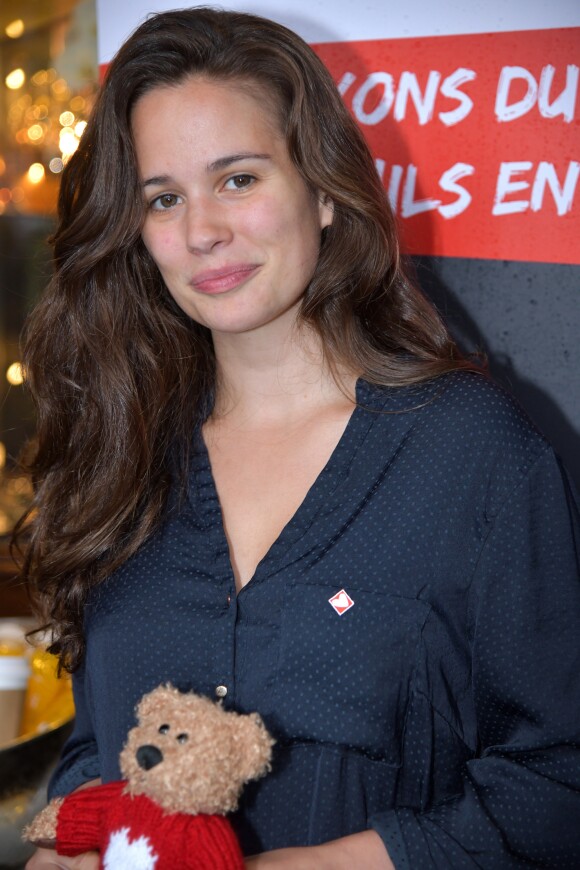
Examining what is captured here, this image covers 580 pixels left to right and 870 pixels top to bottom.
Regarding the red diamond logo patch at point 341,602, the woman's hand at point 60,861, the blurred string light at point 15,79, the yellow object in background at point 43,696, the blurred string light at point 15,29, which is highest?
the blurred string light at point 15,29

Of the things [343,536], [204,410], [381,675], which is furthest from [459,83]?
[381,675]

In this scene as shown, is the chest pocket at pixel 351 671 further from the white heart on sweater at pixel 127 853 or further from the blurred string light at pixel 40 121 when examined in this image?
the blurred string light at pixel 40 121

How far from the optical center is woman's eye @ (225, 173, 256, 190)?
1288mm

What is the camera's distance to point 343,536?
1229 millimetres

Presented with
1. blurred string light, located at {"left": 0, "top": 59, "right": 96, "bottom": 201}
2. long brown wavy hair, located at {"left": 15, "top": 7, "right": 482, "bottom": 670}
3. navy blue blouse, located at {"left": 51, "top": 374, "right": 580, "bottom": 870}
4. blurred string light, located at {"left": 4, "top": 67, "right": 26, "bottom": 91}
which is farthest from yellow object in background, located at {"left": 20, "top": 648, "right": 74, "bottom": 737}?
blurred string light, located at {"left": 4, "top": 67, "right": 26, "bottom": 91}

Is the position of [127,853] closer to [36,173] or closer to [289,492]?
[289,492]

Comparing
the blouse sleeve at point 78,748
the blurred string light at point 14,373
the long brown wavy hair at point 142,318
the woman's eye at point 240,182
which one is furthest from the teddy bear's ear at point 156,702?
the blurred string light at point 14,373

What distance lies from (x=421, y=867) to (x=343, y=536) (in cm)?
37

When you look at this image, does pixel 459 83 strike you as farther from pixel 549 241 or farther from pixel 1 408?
pixel 1 408

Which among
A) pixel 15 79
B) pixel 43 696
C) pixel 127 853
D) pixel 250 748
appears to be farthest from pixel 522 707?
pixel 15 79

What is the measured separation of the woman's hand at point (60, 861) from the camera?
1182mm

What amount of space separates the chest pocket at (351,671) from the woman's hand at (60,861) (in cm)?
27

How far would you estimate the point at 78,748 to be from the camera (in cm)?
148

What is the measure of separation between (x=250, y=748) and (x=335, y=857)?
19cm
